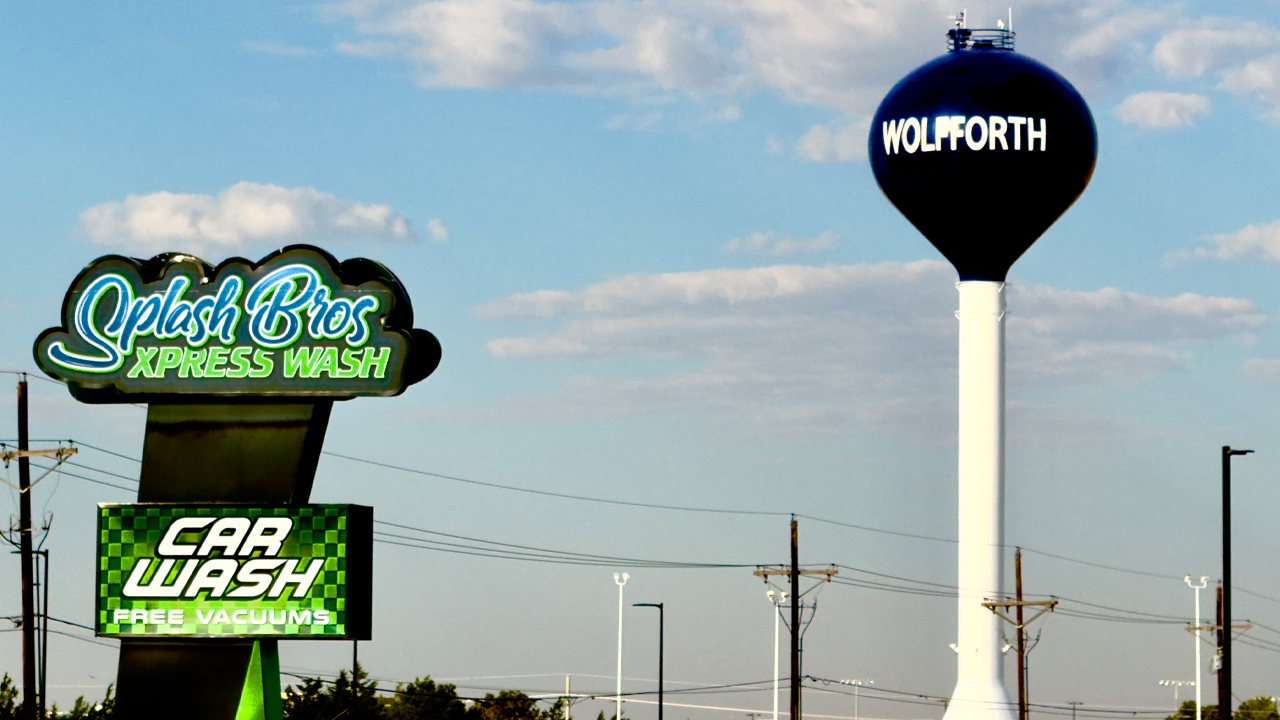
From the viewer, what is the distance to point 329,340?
36.9m

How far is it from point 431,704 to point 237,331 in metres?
68.6

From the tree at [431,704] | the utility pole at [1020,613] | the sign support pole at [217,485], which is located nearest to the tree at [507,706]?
the tree at [431,704]

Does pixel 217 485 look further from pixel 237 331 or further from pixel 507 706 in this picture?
pixel 507 706

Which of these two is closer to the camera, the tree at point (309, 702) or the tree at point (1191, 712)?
the tree at point (309, 702)

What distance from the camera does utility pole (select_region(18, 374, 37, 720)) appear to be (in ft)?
161

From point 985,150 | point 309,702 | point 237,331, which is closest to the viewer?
point 237,331

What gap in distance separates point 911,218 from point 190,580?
35962 millimetres

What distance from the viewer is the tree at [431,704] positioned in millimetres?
103312

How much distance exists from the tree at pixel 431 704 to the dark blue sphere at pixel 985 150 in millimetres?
46068

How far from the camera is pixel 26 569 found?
51.4m

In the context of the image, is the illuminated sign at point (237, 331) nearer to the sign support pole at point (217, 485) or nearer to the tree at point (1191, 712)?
the sign support pole at point (217, 485)

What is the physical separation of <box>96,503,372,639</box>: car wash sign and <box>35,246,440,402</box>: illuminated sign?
230 cm

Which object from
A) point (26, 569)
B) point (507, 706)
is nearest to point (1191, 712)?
point (507, 706)

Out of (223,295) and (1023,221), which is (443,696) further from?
(223,295)
